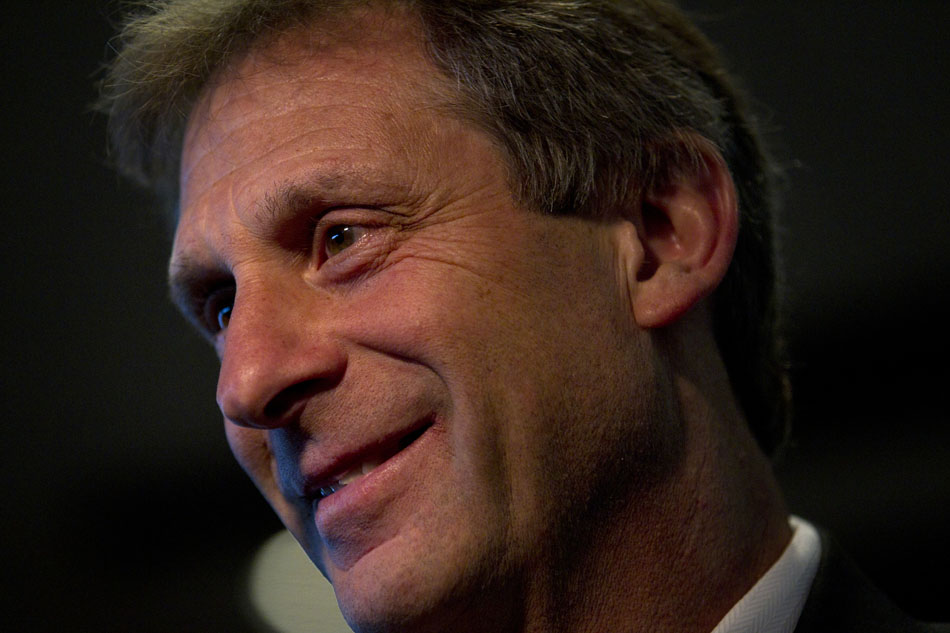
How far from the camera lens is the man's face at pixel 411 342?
1263mm

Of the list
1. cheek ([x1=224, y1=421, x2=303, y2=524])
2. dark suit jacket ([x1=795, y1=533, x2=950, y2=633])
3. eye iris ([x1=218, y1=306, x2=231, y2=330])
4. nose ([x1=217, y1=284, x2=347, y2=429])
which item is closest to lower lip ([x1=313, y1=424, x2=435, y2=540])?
nose ([x1=217, y1=284, x2=347, y2=429])

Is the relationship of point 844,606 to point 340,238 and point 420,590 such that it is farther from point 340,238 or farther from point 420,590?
point 340,238

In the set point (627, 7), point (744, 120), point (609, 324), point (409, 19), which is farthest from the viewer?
point (744, 120)

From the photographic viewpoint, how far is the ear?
1.43 m

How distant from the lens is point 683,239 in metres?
1.52

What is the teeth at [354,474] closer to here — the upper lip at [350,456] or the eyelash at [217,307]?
the upper lip at [350,456]

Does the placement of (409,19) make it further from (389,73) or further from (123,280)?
(123,280)

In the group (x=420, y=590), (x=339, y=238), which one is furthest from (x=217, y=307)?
(x=420, y=590)

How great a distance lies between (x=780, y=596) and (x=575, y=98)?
843mm

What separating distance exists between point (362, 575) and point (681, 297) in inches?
24.5

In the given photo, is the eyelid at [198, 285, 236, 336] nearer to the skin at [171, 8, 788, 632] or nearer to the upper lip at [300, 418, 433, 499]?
the skin at [171, 8, 788, 632]

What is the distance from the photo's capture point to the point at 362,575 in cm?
127

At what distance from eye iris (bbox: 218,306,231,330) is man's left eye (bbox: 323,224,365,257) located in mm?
369

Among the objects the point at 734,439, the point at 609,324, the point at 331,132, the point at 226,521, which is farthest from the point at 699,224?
the point at 226,521
